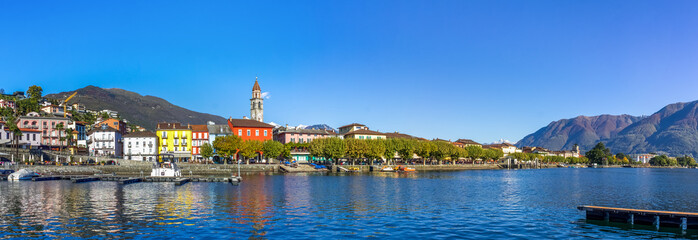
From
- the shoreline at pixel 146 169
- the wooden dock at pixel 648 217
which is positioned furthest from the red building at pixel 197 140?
the wooden dock at pixel 648 217

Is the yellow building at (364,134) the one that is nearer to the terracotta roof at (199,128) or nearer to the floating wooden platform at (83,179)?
the terracotta roof at (199,128)

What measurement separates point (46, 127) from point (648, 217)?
14735 cm

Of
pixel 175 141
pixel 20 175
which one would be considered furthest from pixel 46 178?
pixel 175 141

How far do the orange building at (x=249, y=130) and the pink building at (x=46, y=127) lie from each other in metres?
47.8

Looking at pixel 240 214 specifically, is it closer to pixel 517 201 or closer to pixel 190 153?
pixel 517 201

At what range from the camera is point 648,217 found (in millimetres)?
36969

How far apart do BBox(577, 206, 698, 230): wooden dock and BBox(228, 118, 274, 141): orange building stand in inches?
4752

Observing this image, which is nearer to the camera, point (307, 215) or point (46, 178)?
point (307, 215)

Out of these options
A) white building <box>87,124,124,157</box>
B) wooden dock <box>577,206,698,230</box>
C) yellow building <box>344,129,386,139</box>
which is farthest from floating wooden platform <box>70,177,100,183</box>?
yellow building <box>344,129,386,139</box>

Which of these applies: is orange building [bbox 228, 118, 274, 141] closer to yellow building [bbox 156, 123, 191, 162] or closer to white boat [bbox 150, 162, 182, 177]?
yellow building [bbox 156, 123, 191, 162]

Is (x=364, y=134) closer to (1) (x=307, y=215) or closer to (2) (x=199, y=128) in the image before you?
(2) (x=199, y=128)

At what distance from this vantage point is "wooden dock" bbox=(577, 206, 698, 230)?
3559cm

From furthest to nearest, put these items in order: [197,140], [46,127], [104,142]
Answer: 1. [197,140]
2. [104,142]
3. [46,127]

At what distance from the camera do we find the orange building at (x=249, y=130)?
149 m
